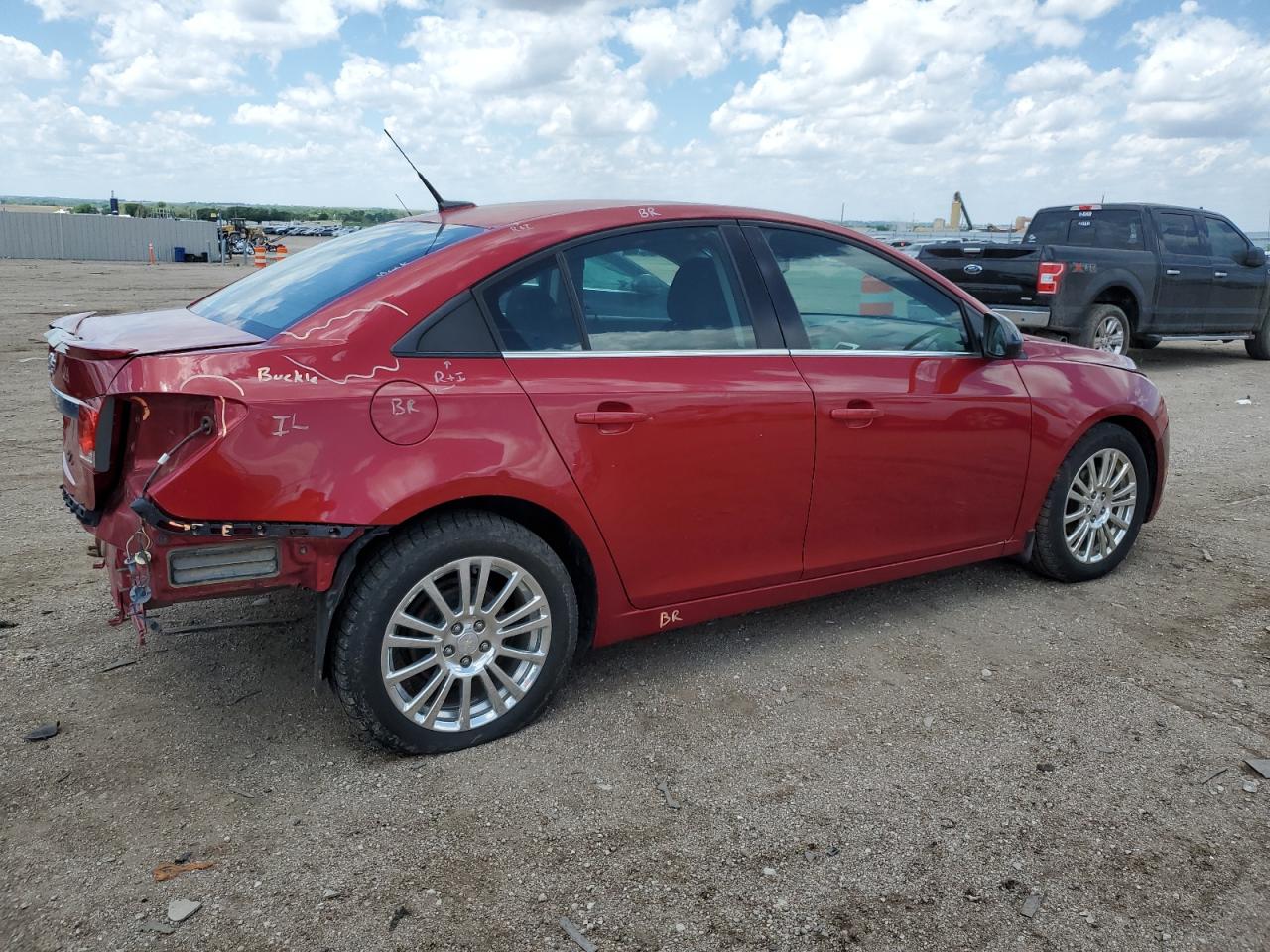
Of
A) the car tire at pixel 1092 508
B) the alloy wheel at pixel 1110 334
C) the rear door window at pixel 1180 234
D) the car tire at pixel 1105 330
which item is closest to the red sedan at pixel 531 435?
the car tire at pixel 1092 508

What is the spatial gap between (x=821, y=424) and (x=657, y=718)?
3.96 ft

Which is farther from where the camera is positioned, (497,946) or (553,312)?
(553,312)

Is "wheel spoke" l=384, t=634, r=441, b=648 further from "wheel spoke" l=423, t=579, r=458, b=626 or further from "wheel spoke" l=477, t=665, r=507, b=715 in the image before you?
"wheel spoke" l=477, t=665, r=507, b=715

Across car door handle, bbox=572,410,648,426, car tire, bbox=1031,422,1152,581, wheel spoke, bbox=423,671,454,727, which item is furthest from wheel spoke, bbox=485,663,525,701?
car tire, bbox=1031,422,1152,581

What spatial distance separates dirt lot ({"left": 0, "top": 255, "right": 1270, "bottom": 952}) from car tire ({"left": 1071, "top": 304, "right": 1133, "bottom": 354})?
7101 mm

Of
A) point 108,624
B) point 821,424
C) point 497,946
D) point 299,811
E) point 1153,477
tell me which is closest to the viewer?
point 497,946

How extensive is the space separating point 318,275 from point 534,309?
2.67ft

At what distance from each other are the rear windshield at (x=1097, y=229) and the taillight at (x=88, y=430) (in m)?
11.3

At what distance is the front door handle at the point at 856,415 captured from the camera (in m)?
3.87

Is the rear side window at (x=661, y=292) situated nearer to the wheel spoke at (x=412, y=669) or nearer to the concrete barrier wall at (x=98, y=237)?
the wheel spoke at (x=412, y=669)

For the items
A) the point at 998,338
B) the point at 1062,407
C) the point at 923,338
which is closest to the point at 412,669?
the point at 923,338

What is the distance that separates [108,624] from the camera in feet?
13.9

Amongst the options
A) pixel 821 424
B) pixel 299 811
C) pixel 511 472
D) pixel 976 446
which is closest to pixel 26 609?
pixel 299 811

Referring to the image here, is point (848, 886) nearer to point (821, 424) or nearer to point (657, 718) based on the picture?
point (657, 718)
